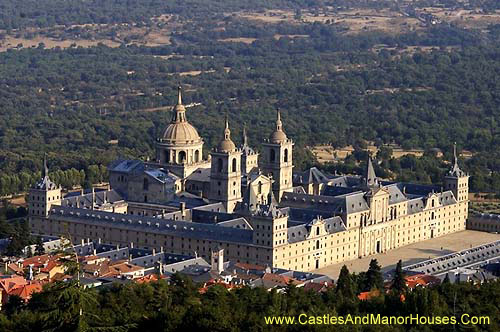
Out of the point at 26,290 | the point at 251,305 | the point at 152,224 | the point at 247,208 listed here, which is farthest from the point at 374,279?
the point at 152,224

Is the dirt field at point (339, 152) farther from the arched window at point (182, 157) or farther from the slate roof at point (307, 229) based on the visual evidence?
the slate roof at point (307, 229)

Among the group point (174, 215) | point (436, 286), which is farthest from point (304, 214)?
point (436, 286)

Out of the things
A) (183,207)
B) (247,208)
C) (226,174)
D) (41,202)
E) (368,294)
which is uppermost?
(226,174)

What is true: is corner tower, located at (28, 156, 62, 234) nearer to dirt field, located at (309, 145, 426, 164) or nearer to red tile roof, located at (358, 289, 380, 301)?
red tile roof, located at (358, 289, 380, 301)

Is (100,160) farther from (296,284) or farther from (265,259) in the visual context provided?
(296,284)

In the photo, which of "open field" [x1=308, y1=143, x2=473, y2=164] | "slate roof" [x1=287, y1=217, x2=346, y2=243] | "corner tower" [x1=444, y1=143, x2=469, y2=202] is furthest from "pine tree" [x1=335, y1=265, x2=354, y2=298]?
"open field" [x1=308, y1=143, x2=473, y2=164]

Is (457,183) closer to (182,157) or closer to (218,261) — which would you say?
(182,157)
